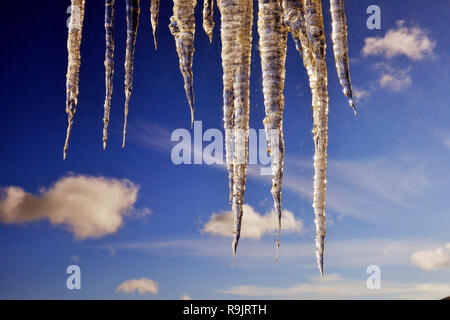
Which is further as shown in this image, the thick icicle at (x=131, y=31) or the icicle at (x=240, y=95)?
the thick icicle at (x=131, y=31)

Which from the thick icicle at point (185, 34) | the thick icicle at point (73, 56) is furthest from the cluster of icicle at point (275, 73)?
the thick icicle at point (73, 56)

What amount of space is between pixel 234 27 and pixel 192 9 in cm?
41

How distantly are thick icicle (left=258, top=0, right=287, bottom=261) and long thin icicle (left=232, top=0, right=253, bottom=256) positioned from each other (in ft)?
0.39

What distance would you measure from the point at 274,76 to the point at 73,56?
1.46 m

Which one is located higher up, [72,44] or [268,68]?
[72,44]

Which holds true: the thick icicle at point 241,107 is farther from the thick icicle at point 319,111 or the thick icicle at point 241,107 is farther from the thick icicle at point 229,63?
the thick icicle at point 319,111

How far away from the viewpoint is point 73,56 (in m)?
2.69

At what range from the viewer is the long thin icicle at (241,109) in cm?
193

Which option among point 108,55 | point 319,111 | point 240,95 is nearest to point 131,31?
point 108,55

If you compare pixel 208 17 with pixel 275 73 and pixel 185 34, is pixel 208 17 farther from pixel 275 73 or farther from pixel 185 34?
pixel 275 73

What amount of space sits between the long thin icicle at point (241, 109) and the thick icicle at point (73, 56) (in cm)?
117
